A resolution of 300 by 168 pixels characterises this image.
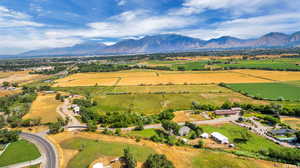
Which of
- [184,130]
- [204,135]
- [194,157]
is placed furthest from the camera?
[184,130]

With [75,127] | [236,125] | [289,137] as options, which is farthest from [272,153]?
[75,127]

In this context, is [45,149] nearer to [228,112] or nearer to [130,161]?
[130,161]

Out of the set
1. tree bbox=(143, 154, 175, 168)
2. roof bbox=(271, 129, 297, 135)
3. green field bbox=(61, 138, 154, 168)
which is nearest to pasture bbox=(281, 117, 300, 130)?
roof bbox=(271, 129, 297, 135)

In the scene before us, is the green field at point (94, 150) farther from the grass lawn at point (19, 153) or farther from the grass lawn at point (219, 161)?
the grass lawn at point (219, 161)

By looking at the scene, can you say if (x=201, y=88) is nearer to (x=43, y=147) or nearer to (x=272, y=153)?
(x=272, y=153)

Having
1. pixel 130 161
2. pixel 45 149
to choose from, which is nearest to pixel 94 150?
pixel 130 161

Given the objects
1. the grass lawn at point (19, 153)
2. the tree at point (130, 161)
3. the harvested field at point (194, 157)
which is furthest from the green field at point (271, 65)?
the grass lawn at point (19, 153)
